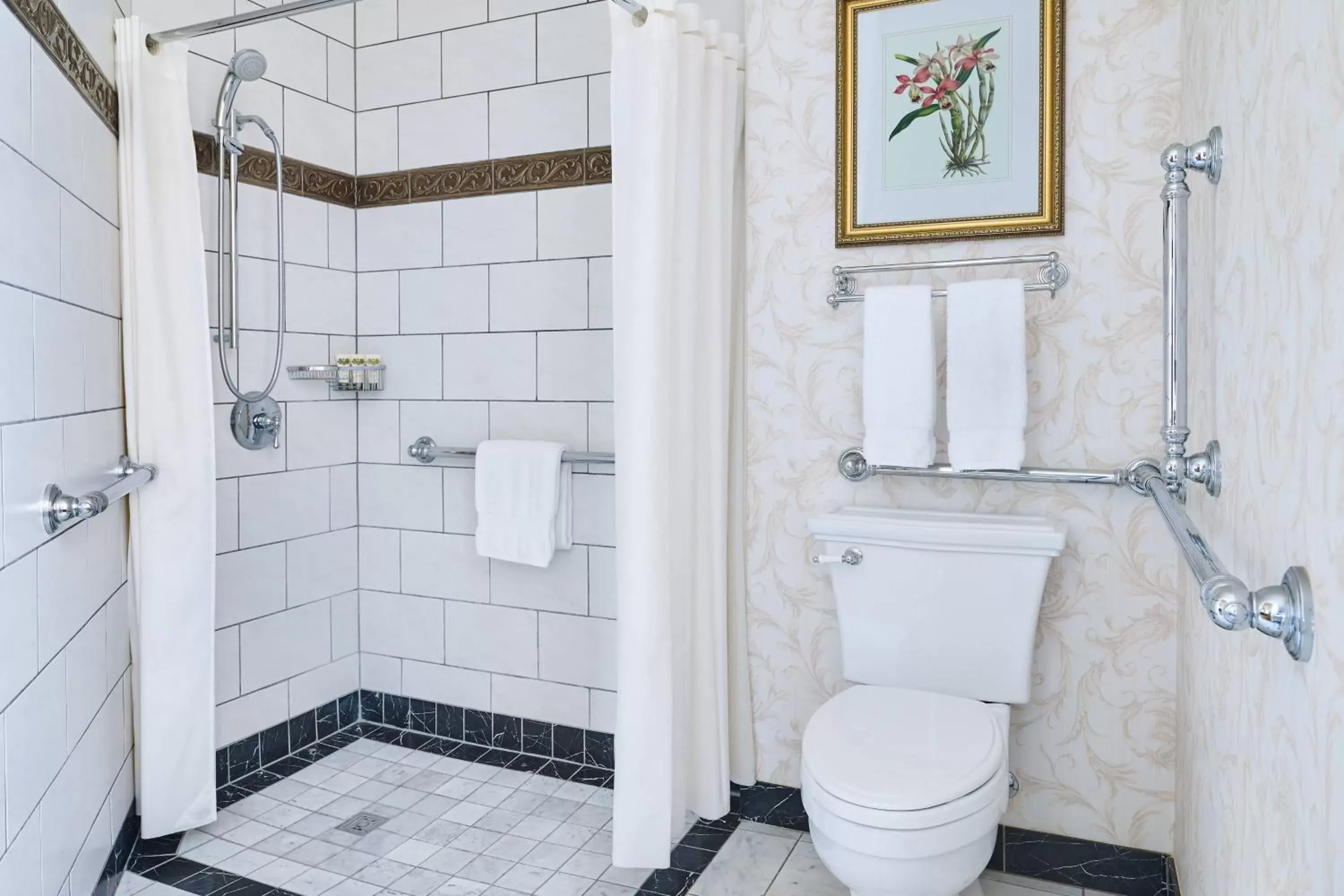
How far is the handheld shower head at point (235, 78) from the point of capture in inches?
83.7

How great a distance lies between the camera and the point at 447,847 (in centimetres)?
220

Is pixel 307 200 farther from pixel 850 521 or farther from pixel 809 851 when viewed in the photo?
pixel 809 851

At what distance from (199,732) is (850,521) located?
1547 millimetres

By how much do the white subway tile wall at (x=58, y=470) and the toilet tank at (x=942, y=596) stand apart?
1446 mm

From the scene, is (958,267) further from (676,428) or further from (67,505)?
(67,505)

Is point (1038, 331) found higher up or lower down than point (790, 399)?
higher up

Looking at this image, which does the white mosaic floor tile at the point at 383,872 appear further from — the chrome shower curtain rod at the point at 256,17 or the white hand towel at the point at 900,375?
the chrome shower curtain rod at the point at 256,17

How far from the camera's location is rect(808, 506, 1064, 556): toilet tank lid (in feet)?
6.19

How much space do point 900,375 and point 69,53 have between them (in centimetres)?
171

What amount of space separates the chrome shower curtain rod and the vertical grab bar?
→ 1046 mm

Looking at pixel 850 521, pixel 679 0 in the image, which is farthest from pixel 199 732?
pixel 679 0

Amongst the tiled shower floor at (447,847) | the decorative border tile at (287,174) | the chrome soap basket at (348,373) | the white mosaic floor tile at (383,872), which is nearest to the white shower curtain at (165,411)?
the tiled shower floor at (447,847)

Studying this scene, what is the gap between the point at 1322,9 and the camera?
0.80 m

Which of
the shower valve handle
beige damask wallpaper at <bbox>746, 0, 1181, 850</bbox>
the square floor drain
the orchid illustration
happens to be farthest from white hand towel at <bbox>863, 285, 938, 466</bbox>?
the shower valve handle
